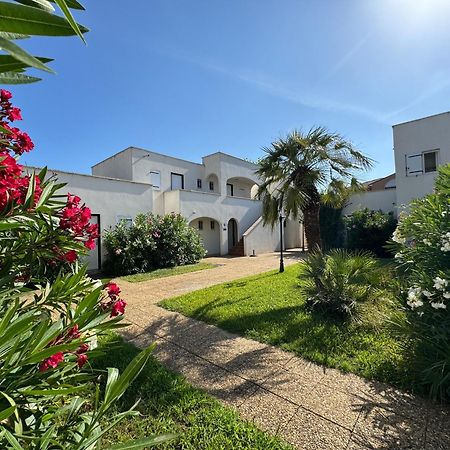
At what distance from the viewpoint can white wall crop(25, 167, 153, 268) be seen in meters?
12.4

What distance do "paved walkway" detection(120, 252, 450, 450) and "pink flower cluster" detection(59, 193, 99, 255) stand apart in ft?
8.52

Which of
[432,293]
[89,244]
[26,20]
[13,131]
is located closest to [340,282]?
[432,293]

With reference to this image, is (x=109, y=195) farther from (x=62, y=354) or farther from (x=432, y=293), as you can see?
(x=432, y=293)

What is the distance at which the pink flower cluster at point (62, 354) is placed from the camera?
1.43 meters

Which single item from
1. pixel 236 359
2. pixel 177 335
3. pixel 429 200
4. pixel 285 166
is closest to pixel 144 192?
pixel 285 166

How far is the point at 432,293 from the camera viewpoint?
321cm

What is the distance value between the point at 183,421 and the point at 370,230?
56.0 ft

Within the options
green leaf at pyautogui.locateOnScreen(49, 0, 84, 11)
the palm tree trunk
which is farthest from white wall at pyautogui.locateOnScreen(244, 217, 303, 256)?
green leaf at pyautogui.locateOnScreen(49, 0, 84, 11)

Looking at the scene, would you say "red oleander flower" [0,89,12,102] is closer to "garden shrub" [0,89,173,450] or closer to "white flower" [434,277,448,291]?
"garden shrub" [0,89,173,450]

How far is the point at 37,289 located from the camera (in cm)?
202

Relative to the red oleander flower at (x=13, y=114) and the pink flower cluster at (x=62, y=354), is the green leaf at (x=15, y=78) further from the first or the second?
the red oleander flower at (x=13, y=114)

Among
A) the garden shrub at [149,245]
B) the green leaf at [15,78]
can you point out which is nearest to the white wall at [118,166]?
the garden shrub at [149,245]

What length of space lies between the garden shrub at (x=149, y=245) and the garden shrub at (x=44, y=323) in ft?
35.6

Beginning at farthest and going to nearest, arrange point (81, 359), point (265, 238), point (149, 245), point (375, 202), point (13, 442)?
point (265, 238)
point (375, 202)
point (149, 245)
point (81, 359)
point (13, 442)
